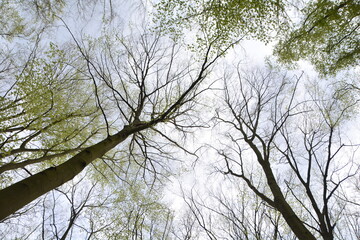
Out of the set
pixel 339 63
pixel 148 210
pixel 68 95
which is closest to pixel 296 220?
pixel 339 63

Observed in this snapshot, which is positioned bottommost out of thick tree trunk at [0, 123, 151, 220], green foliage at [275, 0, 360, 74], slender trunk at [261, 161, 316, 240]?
thick tree trunk at [0, 123, 151, 220]

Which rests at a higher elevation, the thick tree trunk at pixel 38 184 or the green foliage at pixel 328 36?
the green foliage at pixel 328 36

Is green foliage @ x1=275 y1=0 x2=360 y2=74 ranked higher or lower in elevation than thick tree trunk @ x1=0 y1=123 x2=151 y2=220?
higher

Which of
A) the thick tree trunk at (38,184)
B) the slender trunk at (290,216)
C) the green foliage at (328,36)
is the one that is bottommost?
the thick tree trunk at (38,184)

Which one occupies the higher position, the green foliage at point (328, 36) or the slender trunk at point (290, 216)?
the green foliage at point (328, 36)

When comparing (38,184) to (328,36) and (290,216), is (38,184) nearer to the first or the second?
(290,216)

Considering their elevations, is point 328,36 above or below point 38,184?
above

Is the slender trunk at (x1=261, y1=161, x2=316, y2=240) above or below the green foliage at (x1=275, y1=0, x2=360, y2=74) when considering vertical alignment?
below

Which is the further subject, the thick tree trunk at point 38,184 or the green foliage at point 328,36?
the green foliage at point 328,36

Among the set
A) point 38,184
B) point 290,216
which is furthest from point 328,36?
point 38,184

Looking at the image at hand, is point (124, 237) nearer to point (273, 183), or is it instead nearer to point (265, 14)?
point (273, 183)

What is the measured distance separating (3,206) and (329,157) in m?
5.30

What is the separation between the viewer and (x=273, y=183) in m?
4.22

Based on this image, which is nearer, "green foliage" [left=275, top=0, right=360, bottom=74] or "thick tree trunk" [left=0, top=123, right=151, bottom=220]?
"thick tree trunk" [left=0, top=123, right=151, bottom=220]
